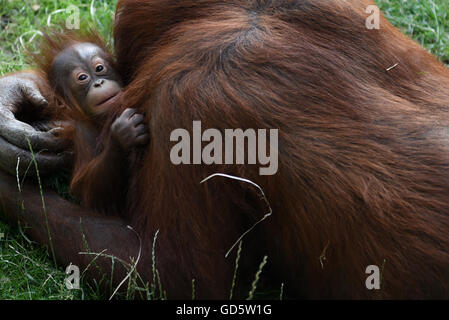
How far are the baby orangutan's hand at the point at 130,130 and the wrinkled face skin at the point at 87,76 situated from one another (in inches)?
12.5

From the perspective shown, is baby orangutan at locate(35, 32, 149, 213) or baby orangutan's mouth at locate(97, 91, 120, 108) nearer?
baby orangutan at locate(35, 32, 149, 213)

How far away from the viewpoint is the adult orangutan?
2389 millimetres

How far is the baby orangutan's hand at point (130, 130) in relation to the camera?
2.58 m

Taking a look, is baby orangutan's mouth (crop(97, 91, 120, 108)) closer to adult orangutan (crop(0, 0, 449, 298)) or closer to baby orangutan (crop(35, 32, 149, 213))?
baby orangutan (crop(35, 32, 149, 213))

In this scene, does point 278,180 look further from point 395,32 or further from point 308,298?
point 395,32
